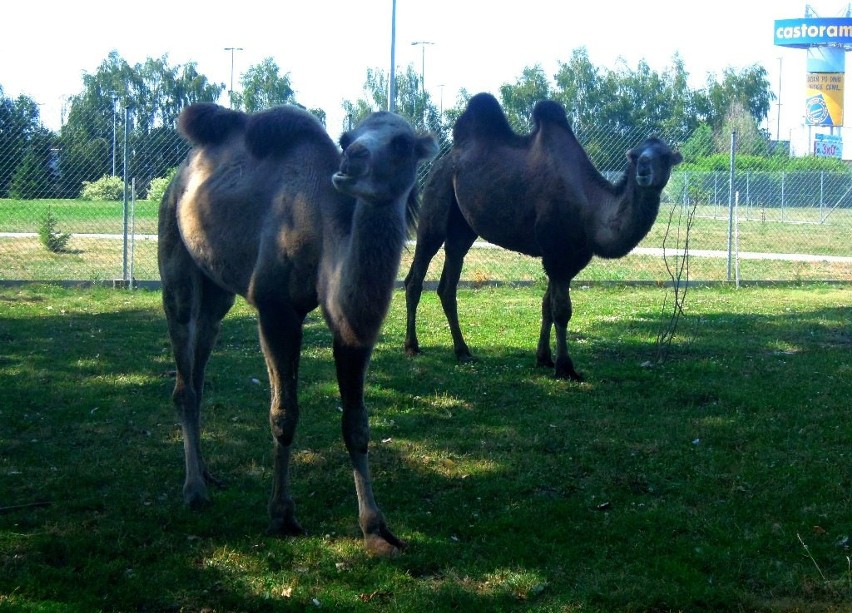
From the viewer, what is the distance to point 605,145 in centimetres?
1912

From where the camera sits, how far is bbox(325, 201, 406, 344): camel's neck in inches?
191

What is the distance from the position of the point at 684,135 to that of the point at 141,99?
3079 cm

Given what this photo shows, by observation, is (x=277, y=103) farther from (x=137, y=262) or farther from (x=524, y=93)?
(x=524, y=93)

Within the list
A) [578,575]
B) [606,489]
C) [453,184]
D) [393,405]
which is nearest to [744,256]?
[453,184]

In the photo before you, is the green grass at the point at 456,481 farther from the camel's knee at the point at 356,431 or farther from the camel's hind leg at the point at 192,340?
the camel's knee at the point at 356,431

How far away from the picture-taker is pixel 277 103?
2267cm

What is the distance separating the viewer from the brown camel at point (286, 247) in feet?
16.0

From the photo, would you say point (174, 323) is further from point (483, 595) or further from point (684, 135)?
point (684, 135)

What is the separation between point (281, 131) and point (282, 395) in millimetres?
1481

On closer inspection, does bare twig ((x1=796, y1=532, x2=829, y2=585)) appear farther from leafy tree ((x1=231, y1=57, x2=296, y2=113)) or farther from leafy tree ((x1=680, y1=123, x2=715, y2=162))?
leafy tree ((x1=231, y1=57, x2=296, y2=113))

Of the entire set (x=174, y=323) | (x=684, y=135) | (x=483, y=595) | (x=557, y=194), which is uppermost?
(x=684, y=135)

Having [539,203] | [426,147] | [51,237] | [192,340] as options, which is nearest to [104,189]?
[51,237]

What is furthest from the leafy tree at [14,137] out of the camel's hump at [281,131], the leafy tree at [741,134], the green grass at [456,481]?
the leafy tree at [741,134]

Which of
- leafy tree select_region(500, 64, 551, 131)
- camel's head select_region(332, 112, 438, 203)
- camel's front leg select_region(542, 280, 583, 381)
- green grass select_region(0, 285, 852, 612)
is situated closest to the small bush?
green grass select_region(0, 285, 852, 612)
